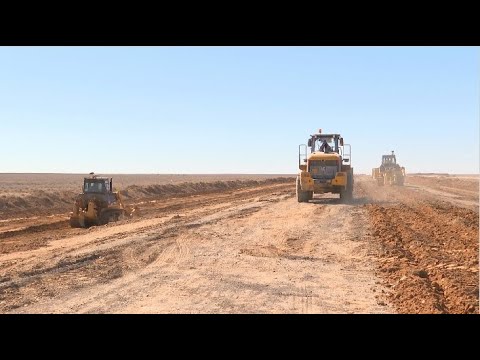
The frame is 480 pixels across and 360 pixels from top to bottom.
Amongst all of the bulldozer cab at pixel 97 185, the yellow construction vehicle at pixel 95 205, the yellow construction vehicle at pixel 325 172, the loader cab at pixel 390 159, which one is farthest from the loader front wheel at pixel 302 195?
the loader cab at pixel 390 159

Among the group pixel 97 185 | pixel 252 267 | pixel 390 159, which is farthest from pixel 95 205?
pixel 390 159

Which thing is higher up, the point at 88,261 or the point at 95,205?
the point at 95,205

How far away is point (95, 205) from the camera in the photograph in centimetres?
1883

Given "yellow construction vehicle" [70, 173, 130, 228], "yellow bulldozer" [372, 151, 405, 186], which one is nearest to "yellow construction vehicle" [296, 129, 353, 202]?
"yellow construction vehicle" [70, 173, 130, 228]

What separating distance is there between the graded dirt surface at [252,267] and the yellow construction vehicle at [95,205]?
2016 millimetres

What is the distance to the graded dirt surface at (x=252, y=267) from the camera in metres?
7.08

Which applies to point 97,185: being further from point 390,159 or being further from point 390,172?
point 390,159

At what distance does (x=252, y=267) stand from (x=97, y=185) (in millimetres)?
11212

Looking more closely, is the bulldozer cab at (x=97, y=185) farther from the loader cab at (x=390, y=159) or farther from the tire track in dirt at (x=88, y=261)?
the loader cab at (x=390, y=159)

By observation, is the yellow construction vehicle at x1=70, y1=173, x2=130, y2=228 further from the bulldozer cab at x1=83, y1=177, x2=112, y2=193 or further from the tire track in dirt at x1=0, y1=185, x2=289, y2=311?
the tire track in dirt at x1=0, y1=185, x2=289, y2=311
